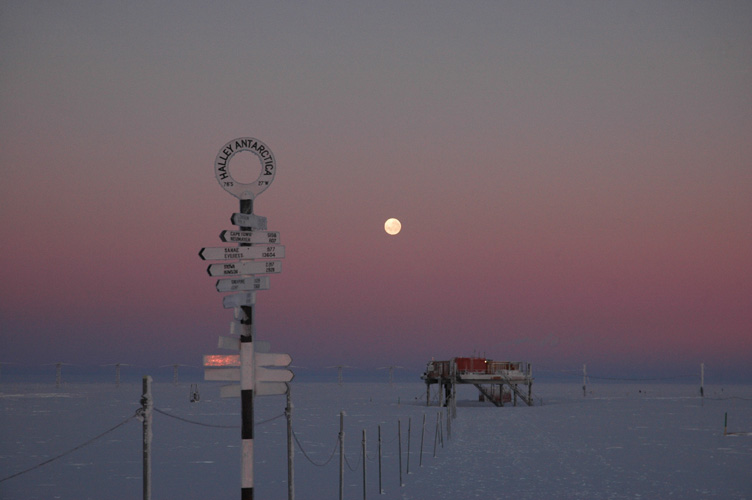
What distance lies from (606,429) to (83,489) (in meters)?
45.8

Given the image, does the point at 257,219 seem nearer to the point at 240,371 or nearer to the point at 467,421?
the point at 240,371

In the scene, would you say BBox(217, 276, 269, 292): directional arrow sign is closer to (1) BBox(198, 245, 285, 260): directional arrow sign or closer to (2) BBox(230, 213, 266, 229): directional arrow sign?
(1) BBox(198, 245, 285, 260): directional arrow sign

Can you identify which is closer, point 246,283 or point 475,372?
point 246,283

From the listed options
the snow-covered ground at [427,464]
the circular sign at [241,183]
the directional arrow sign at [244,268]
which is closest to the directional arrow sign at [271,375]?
the directional arrow sign at [244,268]

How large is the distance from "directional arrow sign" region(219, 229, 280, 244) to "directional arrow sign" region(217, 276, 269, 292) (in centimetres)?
65

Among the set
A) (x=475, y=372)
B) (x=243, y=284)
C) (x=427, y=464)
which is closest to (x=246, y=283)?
(x=243, y=284)

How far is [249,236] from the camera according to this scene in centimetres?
1376

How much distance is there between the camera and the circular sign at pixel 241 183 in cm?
1361

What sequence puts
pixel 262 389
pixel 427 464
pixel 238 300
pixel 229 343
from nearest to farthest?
pixel 238 300
pixel 229 343
pixel 262 389
pixel 427 464

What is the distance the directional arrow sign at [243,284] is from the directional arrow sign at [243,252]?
378 millimetres

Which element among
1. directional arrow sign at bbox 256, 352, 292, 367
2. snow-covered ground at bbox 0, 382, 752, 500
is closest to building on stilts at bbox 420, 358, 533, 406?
snow-covered ground at bbox 0, 382, 752, 500

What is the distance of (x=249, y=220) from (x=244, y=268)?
816 mm

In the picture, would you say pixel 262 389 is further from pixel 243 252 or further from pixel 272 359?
pixel 243 252

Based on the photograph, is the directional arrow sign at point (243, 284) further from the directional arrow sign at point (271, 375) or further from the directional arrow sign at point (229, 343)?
the directional arrow sign at point (271, 375)
